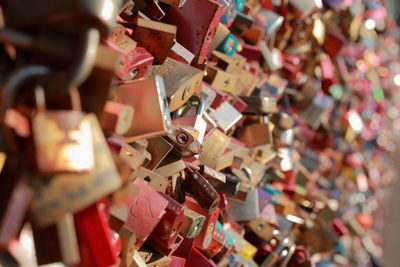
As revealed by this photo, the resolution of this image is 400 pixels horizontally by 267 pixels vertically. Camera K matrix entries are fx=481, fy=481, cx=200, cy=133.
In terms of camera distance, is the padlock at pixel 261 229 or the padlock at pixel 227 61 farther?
the padlock at pixel 261 229

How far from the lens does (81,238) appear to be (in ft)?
2.21

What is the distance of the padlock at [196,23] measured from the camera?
3.84 ft

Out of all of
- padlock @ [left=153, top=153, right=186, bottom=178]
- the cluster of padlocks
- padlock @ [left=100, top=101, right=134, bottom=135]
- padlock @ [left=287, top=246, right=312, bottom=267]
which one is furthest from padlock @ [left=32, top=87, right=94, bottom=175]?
padlock @ [left=287, top=246, right=312, bottom=267]

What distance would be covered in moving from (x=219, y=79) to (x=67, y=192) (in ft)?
2.81

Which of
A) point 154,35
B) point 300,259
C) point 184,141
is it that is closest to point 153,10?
point 154,35

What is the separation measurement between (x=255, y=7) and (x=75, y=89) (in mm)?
1302

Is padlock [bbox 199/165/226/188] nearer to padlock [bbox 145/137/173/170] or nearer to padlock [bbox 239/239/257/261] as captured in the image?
padlock [bbox 145/137/173/170]

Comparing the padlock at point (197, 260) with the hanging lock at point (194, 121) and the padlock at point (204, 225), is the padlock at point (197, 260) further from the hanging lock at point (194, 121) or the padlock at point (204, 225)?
the hanging lock at point (194, 121)

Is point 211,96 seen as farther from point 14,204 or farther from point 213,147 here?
point 14,204

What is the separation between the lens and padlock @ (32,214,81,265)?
0.61 meters

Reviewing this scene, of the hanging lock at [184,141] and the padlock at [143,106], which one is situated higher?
the padlock at [143,106]

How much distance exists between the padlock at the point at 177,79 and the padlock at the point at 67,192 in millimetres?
436

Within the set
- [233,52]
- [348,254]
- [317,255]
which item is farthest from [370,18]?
[233,52]

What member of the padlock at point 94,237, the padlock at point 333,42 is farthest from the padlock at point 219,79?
the padlock at point 333,42
